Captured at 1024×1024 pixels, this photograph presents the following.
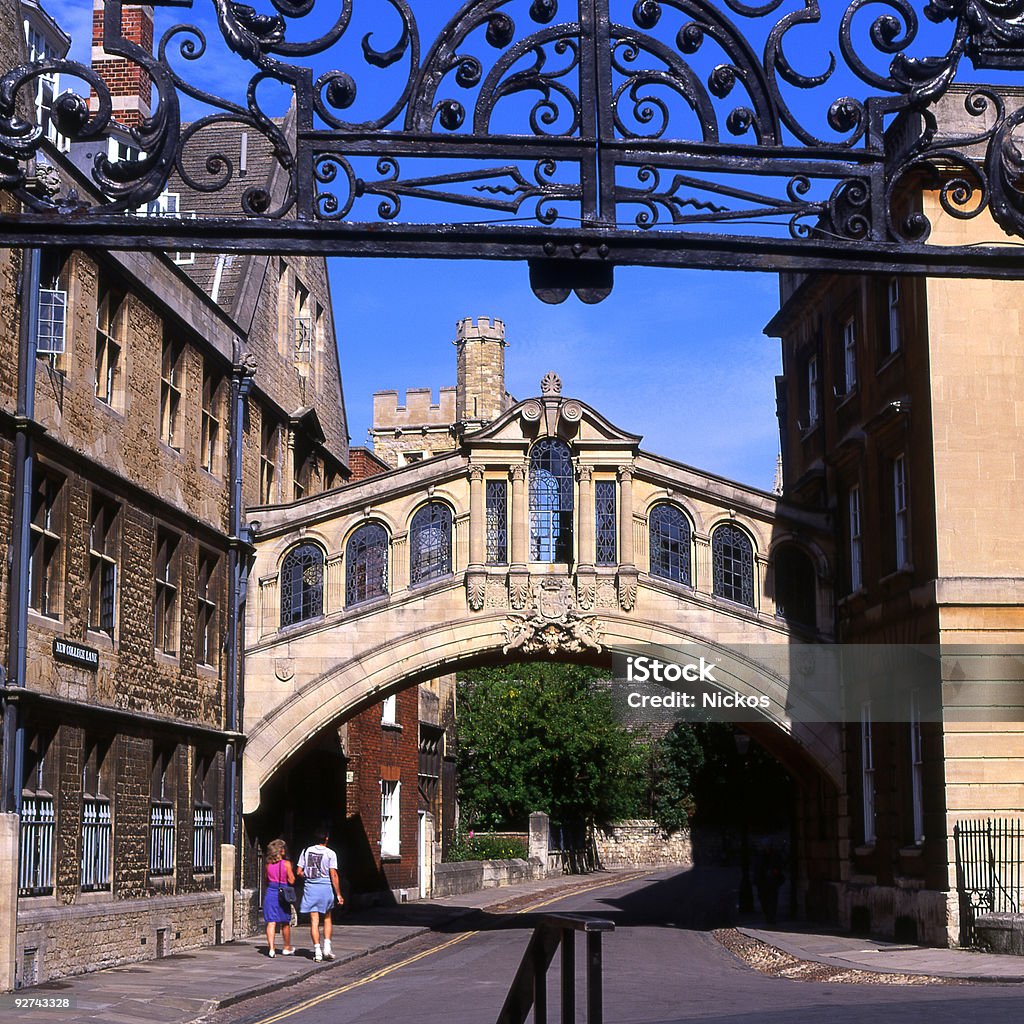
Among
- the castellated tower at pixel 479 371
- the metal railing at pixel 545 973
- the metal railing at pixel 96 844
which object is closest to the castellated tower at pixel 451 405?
the castellated tower at pixel 479 371

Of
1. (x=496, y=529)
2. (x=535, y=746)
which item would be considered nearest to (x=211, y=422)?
(x=496, y=529)

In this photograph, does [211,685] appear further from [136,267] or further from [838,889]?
[838,889]

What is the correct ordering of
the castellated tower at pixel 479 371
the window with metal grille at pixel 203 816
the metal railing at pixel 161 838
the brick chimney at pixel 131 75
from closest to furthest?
the metal railing at pixel 161 838 → the window with metal grille at pixel 203 816 → the brick chimney at pixel 131 75 → the castellated tower at pixel 479 371

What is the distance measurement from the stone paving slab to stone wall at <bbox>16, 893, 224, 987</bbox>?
8.47m

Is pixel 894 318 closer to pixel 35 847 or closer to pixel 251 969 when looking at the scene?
pixel 251 969

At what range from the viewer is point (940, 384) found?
2314 cm

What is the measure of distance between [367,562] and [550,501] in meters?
3.33

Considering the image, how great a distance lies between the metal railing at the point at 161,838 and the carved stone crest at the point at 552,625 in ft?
23.2

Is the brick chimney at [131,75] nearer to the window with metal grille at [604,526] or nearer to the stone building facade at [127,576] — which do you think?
the stone building facade at [127,576]

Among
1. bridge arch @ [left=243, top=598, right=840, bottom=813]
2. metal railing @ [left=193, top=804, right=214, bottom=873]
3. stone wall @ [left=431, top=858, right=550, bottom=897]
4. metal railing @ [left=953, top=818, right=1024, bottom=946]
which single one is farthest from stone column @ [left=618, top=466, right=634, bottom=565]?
stone wall @ [left=431, top=858, right=550, bottom=897]

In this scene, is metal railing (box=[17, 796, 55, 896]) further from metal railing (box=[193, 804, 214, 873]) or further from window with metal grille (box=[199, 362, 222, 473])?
window with metal grille (box=[199, 362, 222, 473])

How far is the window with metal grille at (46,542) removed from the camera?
18859 millimetres

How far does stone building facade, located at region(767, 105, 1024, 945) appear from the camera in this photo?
2236cm

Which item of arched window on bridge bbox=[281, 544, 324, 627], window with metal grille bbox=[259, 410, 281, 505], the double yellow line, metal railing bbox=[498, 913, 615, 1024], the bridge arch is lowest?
the double yellow line
